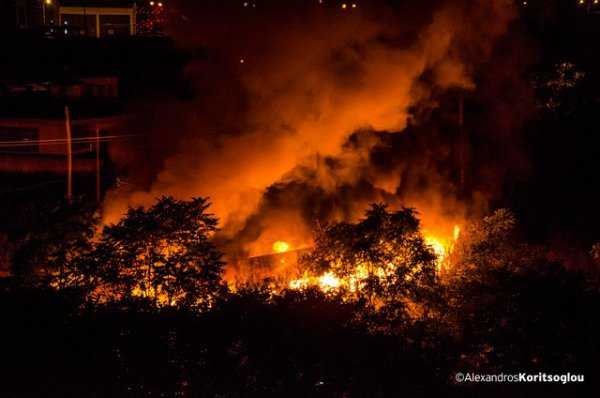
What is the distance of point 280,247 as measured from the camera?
1326 cm

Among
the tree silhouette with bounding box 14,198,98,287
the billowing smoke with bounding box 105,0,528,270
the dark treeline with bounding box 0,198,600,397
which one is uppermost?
the billowing smoke with bounding box 105,0,528,270

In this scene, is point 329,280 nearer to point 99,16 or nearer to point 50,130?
point 50,130

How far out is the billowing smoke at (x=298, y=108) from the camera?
42.8 ft

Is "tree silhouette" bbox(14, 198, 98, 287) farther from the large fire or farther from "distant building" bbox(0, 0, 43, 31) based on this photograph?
"distant building" bbox(0, 0, 43, 31)

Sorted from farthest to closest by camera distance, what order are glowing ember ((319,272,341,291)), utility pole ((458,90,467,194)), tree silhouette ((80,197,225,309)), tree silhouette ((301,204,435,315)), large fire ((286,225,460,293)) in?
utility pole ((458,90,467,194)) → glowing ember ((319,272,341,291)) → large fire ((286,225,460,293)) → tree silhouette ((301,204,435,315)) → tree silhouette ((80,197,225,309))

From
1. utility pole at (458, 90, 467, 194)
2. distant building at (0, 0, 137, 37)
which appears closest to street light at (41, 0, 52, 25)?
distant building at (0, 0, 137, 37)

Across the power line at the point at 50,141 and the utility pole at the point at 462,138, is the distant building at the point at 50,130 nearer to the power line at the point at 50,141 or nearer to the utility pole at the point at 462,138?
the power line at the point at 50,141

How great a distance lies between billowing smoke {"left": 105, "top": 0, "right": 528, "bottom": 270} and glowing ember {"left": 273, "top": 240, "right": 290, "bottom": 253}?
167 millimetres

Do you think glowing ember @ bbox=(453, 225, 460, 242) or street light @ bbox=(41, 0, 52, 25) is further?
street light @ bbox=(41, 0, 52, 25)

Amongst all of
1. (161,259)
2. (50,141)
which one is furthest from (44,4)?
(161,259)

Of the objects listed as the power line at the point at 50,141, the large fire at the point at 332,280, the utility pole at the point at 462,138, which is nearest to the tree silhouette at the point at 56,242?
the large fire at the point at 332,280

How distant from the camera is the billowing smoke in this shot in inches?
→ 513

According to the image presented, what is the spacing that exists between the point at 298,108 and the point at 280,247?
2732mm

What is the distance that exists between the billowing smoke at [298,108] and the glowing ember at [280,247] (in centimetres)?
17
